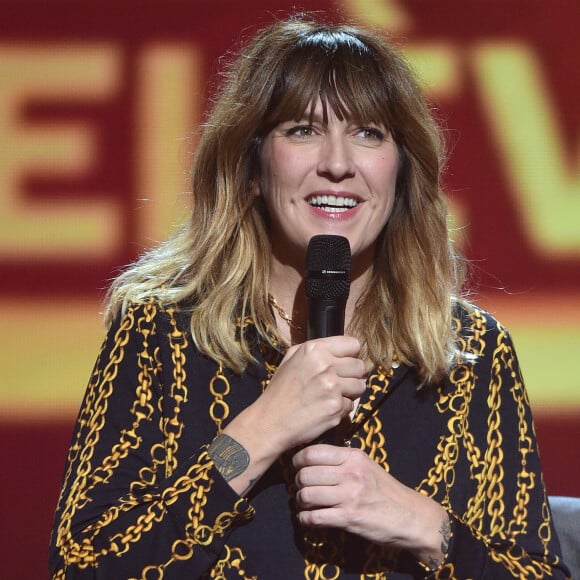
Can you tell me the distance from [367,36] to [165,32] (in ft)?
3.43

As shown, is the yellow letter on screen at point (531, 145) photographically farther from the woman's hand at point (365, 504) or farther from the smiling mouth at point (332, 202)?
the woman's hand at point (365, 504)

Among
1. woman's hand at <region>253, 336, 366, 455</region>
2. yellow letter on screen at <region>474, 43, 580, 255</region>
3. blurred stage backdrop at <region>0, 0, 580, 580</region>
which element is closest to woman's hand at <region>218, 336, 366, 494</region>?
woman's hand at <region>253, 336, 366, 455</region>

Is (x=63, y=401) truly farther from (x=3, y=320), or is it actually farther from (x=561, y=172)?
(x=561, y=172)

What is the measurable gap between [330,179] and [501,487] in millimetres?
565

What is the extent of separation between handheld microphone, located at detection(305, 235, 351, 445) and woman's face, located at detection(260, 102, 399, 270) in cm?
18

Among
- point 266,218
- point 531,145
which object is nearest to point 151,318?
point 266,218

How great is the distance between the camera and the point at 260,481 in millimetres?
1614

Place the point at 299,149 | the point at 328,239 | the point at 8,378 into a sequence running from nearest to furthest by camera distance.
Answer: the point at 328,239 < the point at 299,149 < the point at 8,378

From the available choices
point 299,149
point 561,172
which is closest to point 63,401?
point 299,149

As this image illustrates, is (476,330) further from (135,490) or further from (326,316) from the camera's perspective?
(135,490)

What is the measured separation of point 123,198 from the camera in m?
2.70

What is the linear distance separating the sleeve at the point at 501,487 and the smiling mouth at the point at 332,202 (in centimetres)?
33

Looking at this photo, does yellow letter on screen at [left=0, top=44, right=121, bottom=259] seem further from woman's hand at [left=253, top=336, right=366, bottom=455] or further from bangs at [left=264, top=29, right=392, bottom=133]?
woman's hand at [left=253, top=336, right=366, bottom=455]

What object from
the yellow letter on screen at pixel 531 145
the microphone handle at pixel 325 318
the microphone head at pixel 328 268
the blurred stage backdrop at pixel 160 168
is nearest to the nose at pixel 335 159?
the microphone head at pixel 328 268
